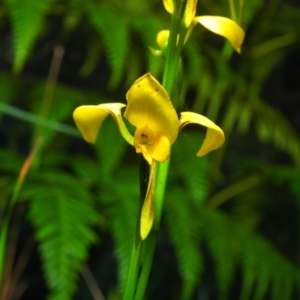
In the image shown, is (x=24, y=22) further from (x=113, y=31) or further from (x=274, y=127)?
(x=274, y=127)

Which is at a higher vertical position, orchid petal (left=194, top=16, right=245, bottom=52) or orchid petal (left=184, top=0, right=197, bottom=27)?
orchid petal (left=184, top=0, right=197, bottom=27)

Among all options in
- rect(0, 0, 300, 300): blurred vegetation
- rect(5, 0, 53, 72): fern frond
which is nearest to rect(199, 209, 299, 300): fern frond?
rect(0, 0, 300, 300): blurred vegetation

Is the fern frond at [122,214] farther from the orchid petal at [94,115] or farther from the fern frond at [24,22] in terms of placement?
the orchid petal at [94,115]

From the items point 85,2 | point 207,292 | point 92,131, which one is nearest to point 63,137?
point 85,2

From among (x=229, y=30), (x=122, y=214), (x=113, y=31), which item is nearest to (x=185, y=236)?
(x=122, y=214)

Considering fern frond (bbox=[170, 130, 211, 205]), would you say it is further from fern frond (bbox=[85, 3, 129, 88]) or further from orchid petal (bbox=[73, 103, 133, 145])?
orchid petal (bbox=[73, 103, 133, 145])

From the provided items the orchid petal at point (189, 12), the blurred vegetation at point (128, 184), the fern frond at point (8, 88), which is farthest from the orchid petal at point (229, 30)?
the fern frond at point (8, 88)

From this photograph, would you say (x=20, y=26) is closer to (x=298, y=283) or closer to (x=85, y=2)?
(x=85, y=2)
